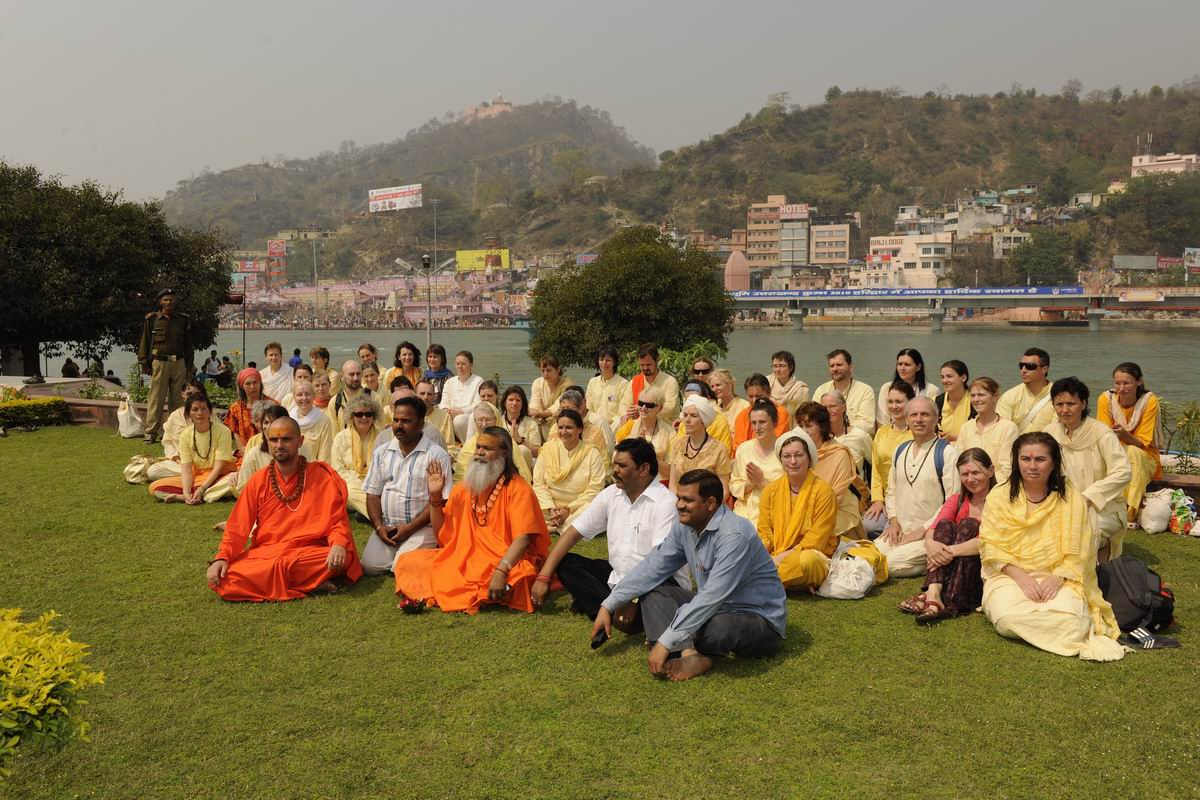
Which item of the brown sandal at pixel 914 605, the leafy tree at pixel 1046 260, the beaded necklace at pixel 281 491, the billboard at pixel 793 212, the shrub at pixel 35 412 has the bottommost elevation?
the brown sandal at pixel 914 605

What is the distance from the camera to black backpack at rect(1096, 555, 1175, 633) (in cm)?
433

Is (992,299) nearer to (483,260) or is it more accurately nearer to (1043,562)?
(1043,562)

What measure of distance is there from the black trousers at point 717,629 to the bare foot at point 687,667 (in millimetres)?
54

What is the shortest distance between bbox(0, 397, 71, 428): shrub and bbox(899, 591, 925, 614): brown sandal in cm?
1093

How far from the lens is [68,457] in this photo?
948 cm

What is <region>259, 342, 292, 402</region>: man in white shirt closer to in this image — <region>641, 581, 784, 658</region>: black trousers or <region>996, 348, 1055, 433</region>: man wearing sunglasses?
<region>641, 581, 784, 658</region>: black trousers

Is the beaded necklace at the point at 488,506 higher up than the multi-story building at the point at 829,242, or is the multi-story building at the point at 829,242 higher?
the multi-story building at the point at 829,242

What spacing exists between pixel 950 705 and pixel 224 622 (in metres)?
3.50

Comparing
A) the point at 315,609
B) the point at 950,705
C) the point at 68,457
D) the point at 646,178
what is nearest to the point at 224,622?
the point at 315,609

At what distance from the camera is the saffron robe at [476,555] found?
15.8ft

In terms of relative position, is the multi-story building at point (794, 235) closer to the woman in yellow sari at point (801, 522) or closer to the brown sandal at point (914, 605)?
the woman in yellow sari at point (801, 522)

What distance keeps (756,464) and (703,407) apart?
0.85 m

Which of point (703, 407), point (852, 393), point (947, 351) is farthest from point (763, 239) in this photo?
point (703, 407)

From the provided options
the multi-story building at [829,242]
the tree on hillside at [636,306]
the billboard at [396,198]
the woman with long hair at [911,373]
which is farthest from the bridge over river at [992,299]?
the billboard at [396,198]
